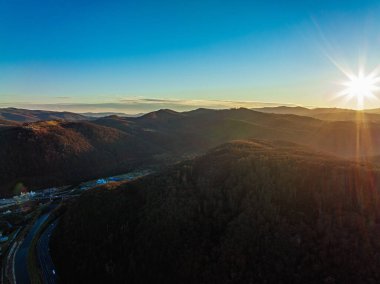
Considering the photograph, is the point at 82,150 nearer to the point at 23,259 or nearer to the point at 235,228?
the point at 23,259

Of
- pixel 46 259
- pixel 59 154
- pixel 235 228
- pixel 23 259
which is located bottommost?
pixel 23 259

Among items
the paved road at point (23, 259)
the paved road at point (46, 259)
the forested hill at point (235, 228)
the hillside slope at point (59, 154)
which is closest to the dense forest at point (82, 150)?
the hillside slope at point (59, 154)

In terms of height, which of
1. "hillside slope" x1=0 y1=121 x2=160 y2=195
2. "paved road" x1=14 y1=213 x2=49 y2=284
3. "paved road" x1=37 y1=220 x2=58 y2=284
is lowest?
"paved road" x1=14 y1=213 x2=49 y2=284

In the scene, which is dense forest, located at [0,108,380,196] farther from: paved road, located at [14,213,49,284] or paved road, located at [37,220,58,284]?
paved road, located at [37,220,58,284]

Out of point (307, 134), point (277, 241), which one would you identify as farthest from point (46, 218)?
point (307, 134)

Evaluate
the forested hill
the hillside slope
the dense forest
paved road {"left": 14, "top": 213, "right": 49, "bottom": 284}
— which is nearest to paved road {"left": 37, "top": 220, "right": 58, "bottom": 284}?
the forested hill

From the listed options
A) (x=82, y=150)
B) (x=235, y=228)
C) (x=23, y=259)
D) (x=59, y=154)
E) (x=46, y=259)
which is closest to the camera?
(x=235, y=228)

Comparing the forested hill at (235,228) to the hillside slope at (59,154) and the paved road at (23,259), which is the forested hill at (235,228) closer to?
the paved road at (23,259)

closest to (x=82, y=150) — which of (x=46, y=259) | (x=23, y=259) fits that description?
(x=23, y=259)
